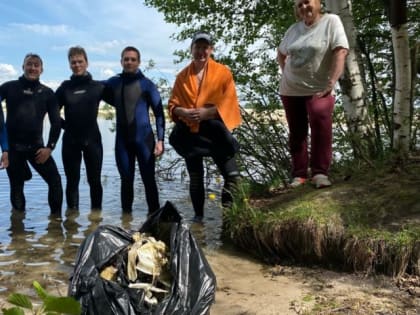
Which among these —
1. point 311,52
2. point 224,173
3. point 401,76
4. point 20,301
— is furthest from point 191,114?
point 20,301

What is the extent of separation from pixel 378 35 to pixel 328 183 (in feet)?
12.0

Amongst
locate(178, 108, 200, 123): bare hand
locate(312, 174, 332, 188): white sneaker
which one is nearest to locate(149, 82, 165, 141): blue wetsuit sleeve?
locate(178, 108, 200, 123): bare hand

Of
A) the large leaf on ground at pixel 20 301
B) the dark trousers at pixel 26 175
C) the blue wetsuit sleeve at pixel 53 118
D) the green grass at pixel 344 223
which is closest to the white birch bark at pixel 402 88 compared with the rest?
the green grass at pixel 344 223

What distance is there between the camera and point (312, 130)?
4.43 meters

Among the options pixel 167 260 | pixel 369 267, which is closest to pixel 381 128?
pixel 369 267

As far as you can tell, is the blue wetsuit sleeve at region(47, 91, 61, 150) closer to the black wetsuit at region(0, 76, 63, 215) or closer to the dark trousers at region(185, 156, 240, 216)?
the black wetsuit at region(0, 76, 63, 215)

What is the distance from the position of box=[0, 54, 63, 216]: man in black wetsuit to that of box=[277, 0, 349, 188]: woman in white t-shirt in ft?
9.41

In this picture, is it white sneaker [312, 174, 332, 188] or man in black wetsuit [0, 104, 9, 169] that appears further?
man in black wetsuit [0, 104, 9, 169]

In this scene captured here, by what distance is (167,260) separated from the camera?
289cm

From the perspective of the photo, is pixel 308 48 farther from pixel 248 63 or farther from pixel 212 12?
pixel 212 12

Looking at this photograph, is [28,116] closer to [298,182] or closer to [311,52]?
[298,182]

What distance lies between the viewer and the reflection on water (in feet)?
12.6

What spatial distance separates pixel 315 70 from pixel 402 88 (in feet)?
3.50

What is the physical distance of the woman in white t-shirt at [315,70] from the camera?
13.9ft
